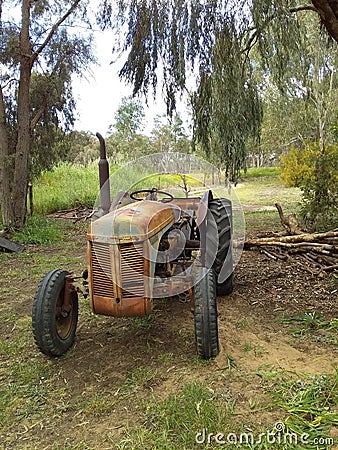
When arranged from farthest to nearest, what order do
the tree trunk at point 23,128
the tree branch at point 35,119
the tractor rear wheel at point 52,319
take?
the tree branch at point 35,119 → the tree trunk at point 23,128 → the tractor rear wheel at point 52,319

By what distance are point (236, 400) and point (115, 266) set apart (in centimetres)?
106

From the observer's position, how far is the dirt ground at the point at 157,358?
7.48 ft

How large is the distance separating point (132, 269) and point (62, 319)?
78 cm

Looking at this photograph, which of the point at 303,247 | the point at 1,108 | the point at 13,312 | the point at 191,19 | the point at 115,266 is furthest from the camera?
the point at 1,108

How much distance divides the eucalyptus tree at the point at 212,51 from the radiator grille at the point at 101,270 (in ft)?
12.9

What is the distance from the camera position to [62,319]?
10.4 ft

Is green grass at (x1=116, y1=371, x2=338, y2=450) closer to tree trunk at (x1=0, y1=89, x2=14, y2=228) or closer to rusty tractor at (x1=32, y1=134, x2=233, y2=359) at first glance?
rusty tractor at (x1=32, y1=134, x2=233, y2=359)

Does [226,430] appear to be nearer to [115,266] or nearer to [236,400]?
[236,400]

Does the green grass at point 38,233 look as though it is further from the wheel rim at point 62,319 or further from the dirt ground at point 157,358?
the wheel rim at point 62,319

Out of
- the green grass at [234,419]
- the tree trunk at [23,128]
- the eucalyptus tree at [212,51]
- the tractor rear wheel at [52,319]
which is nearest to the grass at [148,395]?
the green grass at [234,419]

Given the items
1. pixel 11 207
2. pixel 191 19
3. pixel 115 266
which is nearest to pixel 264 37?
pixel 191 19

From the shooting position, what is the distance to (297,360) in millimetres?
2826

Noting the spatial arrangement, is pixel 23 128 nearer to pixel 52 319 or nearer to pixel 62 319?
pixel 62 319

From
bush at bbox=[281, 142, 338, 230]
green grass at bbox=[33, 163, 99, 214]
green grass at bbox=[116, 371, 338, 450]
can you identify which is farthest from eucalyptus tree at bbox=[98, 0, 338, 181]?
green grass at bbox=[33, 163, 99, 214]
